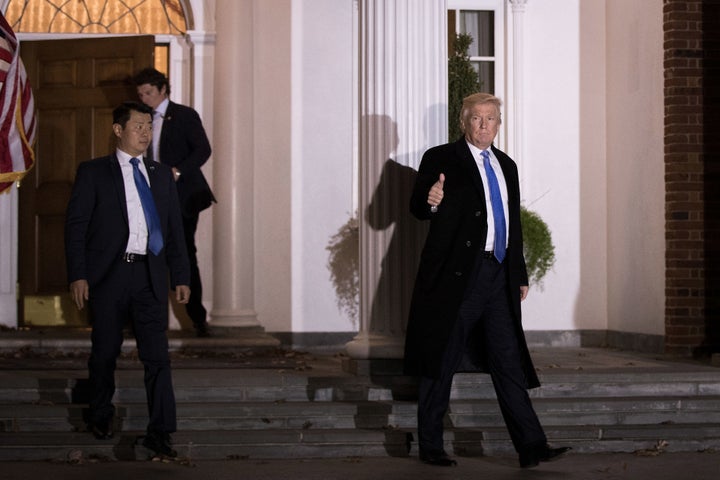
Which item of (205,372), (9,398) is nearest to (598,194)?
(205,372)

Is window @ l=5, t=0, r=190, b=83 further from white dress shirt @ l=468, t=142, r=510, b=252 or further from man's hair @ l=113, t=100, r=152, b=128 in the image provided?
white dress shirt @ l=468, t=142, r=510, b=252

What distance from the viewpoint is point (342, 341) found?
12258mm

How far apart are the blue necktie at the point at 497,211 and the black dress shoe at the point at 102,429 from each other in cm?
241

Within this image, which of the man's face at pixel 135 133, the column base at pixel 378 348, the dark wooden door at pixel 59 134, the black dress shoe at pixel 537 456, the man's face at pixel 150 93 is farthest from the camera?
the dark wooden door at pixel 59 134

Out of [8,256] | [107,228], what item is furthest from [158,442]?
[8,256]

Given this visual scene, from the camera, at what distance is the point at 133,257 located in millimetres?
7340

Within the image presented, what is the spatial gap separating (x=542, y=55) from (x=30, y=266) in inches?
202

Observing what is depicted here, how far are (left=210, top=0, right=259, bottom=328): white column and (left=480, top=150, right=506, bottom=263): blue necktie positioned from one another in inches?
184

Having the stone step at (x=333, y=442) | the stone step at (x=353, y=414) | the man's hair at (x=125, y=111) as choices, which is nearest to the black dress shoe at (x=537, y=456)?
the stone step at (x=333, y=442)

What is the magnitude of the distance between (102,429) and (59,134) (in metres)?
4.96

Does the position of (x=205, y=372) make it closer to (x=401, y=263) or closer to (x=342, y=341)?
(x=401, y=263)

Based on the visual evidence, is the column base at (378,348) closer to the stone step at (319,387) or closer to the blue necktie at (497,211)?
the stone step at (319,387)

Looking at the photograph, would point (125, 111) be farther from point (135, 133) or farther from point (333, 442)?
point (333, 442)

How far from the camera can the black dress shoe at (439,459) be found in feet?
24.0
